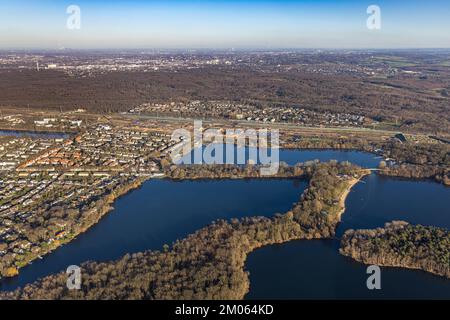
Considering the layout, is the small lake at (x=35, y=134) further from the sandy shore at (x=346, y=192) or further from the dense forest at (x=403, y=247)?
the dense forest at (x=403, y=247)

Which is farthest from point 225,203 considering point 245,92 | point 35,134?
point 245,92
